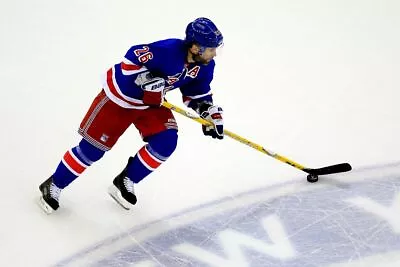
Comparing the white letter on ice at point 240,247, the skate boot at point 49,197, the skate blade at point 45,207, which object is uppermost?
the skate boot at point 49,197

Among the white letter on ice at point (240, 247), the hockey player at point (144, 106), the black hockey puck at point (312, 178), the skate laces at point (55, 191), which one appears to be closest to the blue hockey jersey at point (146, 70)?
the hockey player at point (144, 106)

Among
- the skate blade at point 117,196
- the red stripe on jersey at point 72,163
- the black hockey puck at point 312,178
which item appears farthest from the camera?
the black hockey puck at point 312,178

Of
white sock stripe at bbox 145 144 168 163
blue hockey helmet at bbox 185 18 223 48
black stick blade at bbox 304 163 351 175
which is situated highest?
blue hockey helmet at bbox 185 18 223 48

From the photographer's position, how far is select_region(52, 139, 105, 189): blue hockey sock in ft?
9.73

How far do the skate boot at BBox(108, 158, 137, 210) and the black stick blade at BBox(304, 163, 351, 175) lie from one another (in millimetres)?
890

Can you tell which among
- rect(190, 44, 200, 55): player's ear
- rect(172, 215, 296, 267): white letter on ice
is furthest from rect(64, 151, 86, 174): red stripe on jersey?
rect(190, 44, 200, 55): player's ear

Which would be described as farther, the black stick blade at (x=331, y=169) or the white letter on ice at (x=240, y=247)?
the black stick blade at (x=331, y=169)

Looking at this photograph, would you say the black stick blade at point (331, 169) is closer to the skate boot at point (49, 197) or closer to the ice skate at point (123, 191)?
the ice skate at point (123, 191)

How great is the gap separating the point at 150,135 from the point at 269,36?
1960mm

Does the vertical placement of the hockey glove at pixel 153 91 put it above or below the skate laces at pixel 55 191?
above

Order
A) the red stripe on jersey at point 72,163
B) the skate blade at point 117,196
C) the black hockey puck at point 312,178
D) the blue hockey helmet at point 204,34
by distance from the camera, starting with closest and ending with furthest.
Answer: the blue hockey helmet at point 204,34 < the red stripe on jersey at point 72,163 < the skate blade at point 117,196 < the black hockey puck at point 312,178

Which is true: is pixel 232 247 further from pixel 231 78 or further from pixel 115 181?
pixel 231 78

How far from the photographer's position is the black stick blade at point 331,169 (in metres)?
3.36

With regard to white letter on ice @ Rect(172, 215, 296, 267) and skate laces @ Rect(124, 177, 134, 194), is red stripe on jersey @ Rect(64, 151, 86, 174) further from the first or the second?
white letter on ice @ Rect(172, 215, 296, 267)
